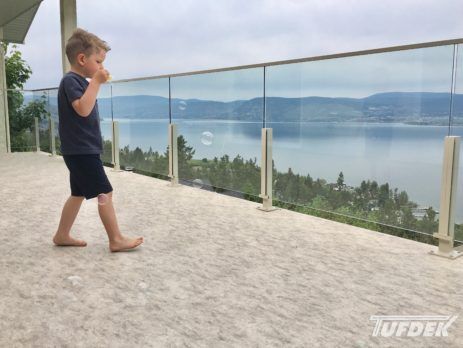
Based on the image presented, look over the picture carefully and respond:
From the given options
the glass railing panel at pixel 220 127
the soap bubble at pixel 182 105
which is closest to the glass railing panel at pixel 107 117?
the glass railing panel at pixel 220 127

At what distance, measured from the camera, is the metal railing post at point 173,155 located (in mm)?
5055

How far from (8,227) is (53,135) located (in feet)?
18.7

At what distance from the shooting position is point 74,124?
97.9 inches

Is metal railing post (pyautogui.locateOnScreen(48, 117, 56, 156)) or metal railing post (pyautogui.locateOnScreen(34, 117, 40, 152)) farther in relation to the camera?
metal railing post (pyautogui.locateOnScreen(34, 117, 40, 152))

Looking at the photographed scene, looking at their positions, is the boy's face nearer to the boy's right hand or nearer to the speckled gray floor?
Answer: the boy's right hand

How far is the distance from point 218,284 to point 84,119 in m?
1.20

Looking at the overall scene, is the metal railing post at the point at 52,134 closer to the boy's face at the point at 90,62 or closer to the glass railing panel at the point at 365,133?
the glass railing panel at the point at 365,133

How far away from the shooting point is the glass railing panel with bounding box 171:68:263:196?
13.2 ft

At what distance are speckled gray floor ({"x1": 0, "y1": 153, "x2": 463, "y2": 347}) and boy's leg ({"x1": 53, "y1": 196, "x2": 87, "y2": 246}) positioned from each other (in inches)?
2.9

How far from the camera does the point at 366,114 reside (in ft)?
9.95

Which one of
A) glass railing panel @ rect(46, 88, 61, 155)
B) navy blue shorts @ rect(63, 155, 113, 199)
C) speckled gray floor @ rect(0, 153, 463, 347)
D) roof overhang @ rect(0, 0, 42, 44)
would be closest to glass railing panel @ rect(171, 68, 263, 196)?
speckled gray floor @ rect(0, 153, 463, 347)

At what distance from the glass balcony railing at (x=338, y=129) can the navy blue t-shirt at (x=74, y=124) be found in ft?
5.51

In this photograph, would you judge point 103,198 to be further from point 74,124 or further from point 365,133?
point 365,133

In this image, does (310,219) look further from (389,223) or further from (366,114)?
(366,114)
